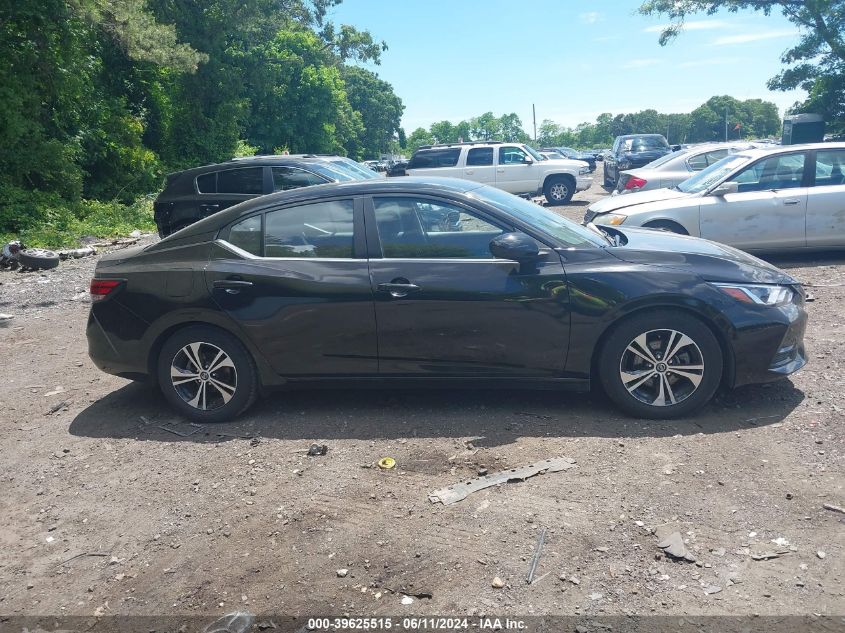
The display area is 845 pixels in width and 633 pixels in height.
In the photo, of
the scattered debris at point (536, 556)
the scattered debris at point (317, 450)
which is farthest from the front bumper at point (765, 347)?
the scattered debris at point (317, 450)

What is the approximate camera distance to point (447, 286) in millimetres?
4555

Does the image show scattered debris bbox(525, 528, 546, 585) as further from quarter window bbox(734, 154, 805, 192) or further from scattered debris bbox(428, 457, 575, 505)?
quarter window bbox(734, 154, 805, 192)

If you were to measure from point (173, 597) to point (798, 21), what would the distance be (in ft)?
103

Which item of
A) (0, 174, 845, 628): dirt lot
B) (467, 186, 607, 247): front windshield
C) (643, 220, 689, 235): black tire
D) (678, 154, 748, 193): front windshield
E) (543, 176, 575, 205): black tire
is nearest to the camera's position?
(0, 174, 845, 628): dirt lot

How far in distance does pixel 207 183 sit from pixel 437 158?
10.4 m

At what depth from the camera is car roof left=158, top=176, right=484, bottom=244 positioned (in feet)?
15.7

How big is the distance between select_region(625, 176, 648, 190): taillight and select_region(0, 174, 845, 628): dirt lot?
901cm

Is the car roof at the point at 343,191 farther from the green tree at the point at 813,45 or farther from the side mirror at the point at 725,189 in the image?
the green tree at the point at 813,45

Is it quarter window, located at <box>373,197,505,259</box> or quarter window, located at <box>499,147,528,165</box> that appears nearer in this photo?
quarter window, located at <box>373,197,505,259</box>

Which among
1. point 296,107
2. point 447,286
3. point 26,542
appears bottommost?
point 26,542

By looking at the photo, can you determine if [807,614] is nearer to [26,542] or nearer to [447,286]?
→ [447,286]

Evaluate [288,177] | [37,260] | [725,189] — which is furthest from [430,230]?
[37,260]

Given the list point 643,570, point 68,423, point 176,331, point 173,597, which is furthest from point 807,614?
point 68,423

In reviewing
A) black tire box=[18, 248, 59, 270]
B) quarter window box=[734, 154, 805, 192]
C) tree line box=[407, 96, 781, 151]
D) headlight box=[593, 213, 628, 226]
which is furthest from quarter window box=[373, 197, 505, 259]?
tree line box=[407, 96, 781, 151]
